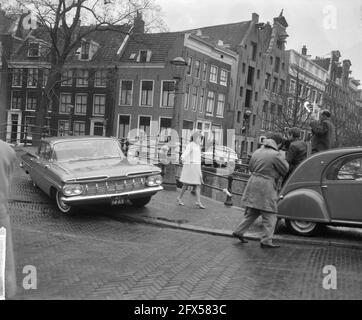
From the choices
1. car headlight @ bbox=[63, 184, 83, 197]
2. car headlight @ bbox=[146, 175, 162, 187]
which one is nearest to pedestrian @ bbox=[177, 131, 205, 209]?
car headlight @ bbox=[146, 175, 162, 187]

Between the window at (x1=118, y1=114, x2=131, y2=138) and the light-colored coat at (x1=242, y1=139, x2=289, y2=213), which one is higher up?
the window at (x1=118, y1=114, x2=131, y2=138)

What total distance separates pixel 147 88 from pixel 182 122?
452 cm

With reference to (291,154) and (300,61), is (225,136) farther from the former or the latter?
(291,154)

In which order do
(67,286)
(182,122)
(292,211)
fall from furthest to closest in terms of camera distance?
1. (182,122)
2. (292,211)
3. (67,286)

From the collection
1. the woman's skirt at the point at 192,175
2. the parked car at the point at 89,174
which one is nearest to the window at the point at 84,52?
the parked car at the point at 89,174

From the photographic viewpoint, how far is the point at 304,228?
302 inches

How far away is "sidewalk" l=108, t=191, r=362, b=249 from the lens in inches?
292

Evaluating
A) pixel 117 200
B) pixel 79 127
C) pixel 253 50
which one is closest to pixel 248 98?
pixel 253 50

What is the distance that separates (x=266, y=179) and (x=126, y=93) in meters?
34.8

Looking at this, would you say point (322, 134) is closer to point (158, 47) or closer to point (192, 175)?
point (192, 175)

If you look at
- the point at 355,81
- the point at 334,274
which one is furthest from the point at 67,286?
the point at 355,81

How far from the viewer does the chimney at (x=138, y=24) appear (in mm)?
30656

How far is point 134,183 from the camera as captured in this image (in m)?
8.55

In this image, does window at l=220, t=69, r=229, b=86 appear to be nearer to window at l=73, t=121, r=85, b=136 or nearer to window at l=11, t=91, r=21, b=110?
window at l=73, t=121, r=85, b=136
